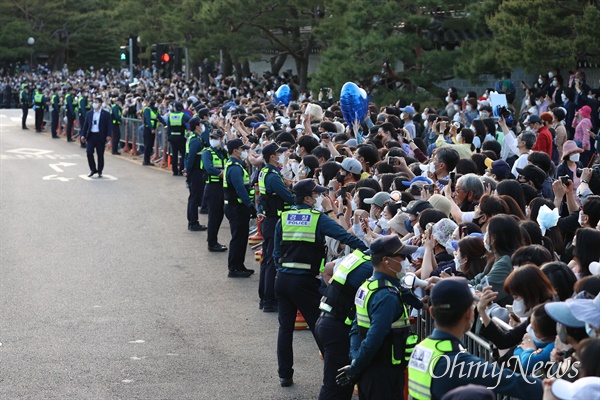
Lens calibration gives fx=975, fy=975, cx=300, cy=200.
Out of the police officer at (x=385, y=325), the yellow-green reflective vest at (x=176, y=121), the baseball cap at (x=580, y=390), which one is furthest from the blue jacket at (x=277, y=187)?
the yellow-green reflective vest at (x=176, y=121)

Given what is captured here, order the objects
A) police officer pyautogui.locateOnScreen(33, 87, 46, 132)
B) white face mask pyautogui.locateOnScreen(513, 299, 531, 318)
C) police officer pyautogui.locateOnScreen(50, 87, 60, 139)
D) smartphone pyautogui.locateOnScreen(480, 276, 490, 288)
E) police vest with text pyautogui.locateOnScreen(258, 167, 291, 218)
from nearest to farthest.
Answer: white face mask pyautogui.locateOnScreen(513, 299, 531, 318) < smartphone pyautogui.locateOnScreen(480, 276, 490, 288) < police vest with text pyautogui.locateOnScreen(258, 167, 291, 218) < police officer pyautogui.locateOnScreen(50, 87, 60, 139) < police officer pyautogui.locateOnScreen(33, 87, 46, 132)

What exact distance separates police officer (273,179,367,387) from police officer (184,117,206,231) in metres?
7.64

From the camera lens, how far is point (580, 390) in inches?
161

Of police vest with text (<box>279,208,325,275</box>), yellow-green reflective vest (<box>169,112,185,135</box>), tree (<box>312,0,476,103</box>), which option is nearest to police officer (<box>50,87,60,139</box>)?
tree (<box>312,0,476,103</box>)

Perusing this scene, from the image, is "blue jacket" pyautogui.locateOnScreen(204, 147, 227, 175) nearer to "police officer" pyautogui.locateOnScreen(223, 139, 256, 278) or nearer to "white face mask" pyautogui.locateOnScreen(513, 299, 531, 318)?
"police officer" pyautogui.locateOnScreen(223, 139, 256, 278)

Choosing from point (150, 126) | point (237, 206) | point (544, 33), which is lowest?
point (237, 206)

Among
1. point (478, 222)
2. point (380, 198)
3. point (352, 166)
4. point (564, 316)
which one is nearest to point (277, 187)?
point (352, 166)

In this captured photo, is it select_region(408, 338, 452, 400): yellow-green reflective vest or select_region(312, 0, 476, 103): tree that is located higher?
select_region(312, 0, 476, 103): tree

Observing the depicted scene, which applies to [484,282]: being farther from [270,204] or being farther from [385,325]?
[270,204]

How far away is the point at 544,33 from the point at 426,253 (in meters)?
13.5

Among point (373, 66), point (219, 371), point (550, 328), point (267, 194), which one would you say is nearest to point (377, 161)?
point (267, 194)

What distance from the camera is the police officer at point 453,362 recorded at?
5.09 metres

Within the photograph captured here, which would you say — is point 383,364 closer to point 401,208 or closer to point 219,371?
point 401,208

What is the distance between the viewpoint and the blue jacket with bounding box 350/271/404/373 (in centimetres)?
628
